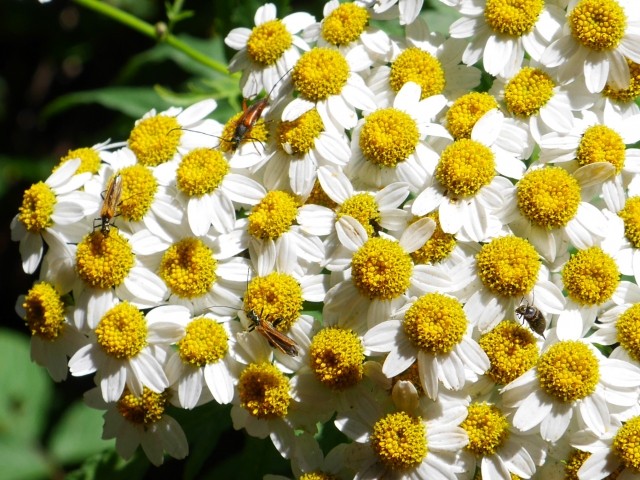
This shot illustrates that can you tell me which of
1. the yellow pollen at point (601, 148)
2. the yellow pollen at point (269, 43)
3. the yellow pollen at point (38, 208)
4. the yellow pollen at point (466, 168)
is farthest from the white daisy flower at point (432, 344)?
the yellow pollen at point (38, 208)

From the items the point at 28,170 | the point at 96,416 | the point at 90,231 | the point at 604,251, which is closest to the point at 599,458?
the point at 604,251

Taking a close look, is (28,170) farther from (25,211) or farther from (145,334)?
(145,334)

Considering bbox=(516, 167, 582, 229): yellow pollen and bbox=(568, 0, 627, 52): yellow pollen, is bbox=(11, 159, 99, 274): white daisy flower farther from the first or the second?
bbox=(568, 0, 627, 52): yellow pollen

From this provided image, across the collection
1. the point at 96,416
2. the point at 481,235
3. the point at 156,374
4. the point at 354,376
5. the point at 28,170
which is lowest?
the point at 96,416

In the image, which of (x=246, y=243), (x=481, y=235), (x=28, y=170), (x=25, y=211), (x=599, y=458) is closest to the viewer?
(x=599, y=458)

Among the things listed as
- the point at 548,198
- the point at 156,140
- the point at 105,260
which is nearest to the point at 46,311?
the point at 105,260

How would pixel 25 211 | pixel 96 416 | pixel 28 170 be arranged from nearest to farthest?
pixel 25 211, pixel 96 416, pixel 28 170
